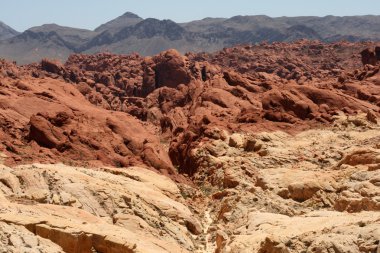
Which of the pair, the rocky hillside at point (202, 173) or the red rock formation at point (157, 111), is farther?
the red rock formation at point (157, 111)

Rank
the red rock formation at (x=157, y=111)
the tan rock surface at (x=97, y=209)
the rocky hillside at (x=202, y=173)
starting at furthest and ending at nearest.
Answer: the red rock formation at (x=157, y=111) < the rocky hillside at (x=202, y=173) < the tan rock surface at (x=97, y=209)

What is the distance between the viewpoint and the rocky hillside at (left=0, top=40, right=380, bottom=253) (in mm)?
18031

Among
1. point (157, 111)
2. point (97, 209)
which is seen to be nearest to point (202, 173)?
point (97, 209)

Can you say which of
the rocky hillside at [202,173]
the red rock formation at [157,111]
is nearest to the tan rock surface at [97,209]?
the rocky hillside at [202,173]

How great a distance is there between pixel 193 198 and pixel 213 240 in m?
7.71

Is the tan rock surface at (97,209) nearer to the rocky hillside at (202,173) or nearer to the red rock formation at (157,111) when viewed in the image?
the rocky hillside at (202,173)

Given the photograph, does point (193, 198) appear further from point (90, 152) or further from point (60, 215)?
point (60, 215)

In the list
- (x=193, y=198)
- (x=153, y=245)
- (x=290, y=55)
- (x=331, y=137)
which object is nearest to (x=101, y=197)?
(x=153, y=245)

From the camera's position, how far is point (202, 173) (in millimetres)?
38625

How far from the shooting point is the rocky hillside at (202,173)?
59.2ft

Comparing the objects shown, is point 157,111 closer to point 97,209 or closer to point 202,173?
point 202,173

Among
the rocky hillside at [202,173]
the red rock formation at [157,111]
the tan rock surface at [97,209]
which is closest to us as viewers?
the tan rock surface at [97,209]

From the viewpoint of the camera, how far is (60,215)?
767 inches

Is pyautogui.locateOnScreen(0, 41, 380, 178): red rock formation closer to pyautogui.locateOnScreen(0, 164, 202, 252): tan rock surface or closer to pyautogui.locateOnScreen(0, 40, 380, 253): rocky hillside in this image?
pyautogui.locateOnScreen(0, 40, 380, 253): rocky hillside
